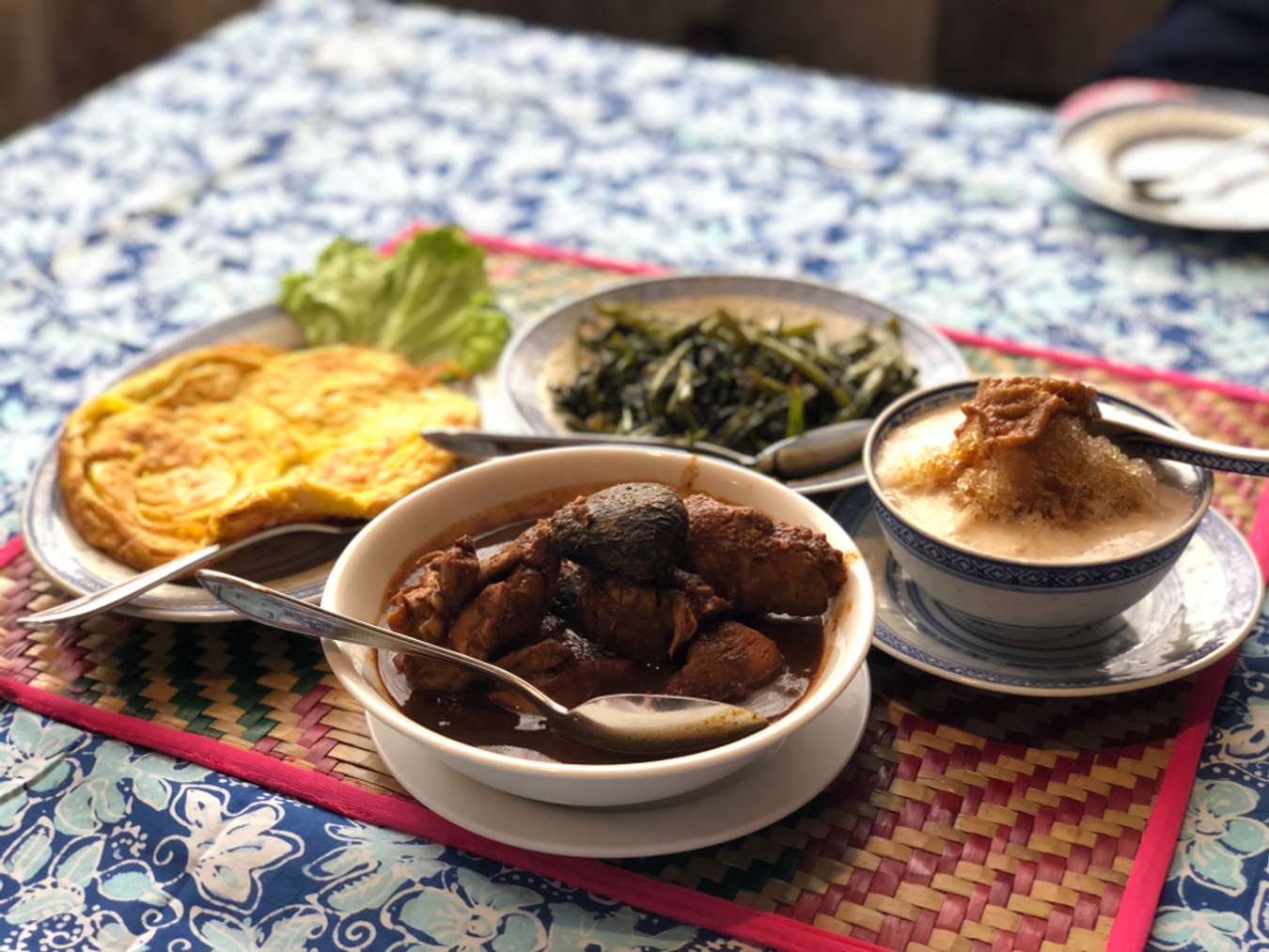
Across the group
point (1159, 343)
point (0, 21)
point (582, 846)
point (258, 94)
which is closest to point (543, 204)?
point (258, 94)

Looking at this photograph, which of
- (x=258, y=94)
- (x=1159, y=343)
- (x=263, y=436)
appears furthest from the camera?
(x=258, y=94)

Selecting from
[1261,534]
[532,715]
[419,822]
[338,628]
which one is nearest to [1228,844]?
[1261,534]

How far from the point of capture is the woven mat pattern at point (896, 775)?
1.88 metres

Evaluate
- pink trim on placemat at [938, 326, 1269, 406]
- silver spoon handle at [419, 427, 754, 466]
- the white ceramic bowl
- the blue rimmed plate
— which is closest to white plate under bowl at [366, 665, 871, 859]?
the white ceramic bowl

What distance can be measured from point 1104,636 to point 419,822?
4.32ft

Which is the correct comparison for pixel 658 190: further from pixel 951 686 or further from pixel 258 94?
pixel 951 686

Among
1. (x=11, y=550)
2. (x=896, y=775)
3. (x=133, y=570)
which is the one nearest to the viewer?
(x=896, y=775)

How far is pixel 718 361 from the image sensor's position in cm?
316

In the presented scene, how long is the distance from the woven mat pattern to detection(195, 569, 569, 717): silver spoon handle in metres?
0.31

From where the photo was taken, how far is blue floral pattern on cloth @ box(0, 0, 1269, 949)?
1905 millimetres

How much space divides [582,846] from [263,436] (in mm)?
1487

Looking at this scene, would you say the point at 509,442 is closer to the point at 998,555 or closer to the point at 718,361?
the point at 718,361

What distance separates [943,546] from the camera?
209 cm

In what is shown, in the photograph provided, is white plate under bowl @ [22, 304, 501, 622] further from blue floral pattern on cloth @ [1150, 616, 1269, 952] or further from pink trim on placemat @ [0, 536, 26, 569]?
blue floral pattern on cloth @ [1150, 616, 1269, 952]
